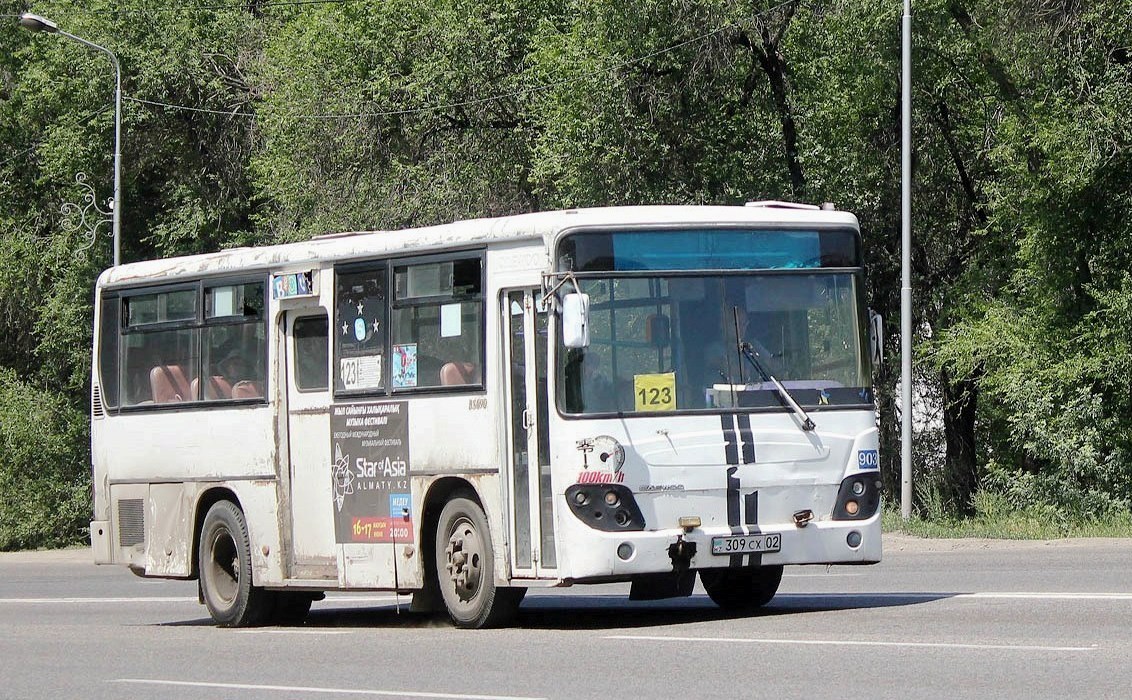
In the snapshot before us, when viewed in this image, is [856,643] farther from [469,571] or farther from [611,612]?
[611,612]

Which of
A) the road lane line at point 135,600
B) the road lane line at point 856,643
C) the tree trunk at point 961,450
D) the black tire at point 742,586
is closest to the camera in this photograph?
the road lane line at point 856,643

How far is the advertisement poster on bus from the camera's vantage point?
585 inches

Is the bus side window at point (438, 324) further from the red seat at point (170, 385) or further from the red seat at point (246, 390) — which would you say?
the red seat at point (170, 385)

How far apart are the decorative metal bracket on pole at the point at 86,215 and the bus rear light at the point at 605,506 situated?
115 ft

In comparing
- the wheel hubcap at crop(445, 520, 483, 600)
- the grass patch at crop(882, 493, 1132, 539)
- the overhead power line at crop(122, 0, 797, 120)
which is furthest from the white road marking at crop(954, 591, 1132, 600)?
the overhead power line at crop(122, 0, 797, 120)

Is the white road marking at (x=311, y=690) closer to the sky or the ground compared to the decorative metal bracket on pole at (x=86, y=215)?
closer to the ground

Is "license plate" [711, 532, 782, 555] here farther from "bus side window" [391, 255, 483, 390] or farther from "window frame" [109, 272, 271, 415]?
"window frame" [109, 272, 271, 415]

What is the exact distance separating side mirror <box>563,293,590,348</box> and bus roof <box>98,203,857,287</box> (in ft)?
2.54

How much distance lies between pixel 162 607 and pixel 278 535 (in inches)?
177

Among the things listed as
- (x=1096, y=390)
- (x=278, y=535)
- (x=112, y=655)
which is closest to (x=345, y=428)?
(x=278, y=535)

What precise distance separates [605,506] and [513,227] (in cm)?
221

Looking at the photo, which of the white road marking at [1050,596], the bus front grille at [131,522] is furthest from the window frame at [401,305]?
the white road marking at [1050,596]

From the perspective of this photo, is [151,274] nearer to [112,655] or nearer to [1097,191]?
[112,655]

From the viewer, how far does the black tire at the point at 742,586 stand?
14.7 metres
